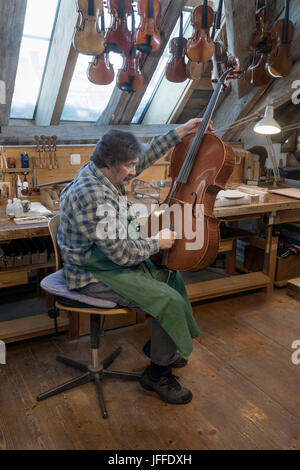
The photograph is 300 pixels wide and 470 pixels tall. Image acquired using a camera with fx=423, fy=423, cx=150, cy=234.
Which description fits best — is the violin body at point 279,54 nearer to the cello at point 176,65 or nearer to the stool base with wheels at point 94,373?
the cello at point 176,65

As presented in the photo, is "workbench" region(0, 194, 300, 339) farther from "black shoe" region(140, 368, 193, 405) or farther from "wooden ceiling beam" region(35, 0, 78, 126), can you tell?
"wooden ceiling beam" region(35, 0, 78, 126)

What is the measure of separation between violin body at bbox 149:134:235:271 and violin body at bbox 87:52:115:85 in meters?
1.27

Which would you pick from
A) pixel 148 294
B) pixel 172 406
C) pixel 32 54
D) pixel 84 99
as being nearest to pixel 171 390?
pixel 172 406

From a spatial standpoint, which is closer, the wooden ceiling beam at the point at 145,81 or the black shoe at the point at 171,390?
the black shoe at the point at 171,390

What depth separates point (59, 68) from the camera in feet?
12.1

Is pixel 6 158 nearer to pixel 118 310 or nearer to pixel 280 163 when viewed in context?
pixel 118 310

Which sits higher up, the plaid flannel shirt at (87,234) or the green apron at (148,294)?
the plaid flannel shirt at (87,234)

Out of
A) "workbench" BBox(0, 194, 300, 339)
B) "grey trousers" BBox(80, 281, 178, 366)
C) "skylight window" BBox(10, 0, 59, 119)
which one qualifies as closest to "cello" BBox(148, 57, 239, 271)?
"grey trousers" BBox(80, 281, 178, 366)

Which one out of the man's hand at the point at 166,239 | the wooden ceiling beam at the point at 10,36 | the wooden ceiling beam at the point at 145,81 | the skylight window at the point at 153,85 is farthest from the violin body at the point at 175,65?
the man's hand at the point at 166,239

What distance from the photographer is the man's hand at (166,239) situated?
195cm

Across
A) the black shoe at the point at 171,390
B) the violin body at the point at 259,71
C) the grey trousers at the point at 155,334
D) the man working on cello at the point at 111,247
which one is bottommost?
the black shoe at the point at 171,390

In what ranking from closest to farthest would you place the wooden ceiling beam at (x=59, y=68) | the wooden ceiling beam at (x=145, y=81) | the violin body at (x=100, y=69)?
1. the violin body at (x=100, y=69)
2. the wooden ceiling beam at (x=145, y=81)
3. the wooden ceiling beam at (x=59, y=68)

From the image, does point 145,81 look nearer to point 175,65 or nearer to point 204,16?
point 175,65

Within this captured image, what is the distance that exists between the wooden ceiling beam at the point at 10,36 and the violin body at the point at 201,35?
1.15 meters
